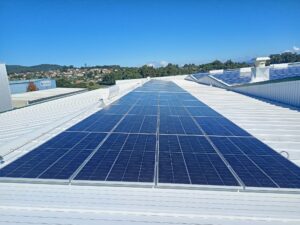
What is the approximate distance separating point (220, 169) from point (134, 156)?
92.8 inches

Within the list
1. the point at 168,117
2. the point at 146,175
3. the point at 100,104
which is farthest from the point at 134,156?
the point at 100,104

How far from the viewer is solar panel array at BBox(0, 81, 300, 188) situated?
6008 mm

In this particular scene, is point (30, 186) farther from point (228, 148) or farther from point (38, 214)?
point (228, 148)

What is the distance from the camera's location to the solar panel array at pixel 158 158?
601 cm

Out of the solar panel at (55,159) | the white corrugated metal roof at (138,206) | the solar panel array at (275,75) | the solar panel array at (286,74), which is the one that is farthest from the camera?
the solar panel array at (275,75)

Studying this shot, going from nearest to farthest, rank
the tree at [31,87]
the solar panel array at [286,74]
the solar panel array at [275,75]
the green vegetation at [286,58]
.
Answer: the solar panel array at [286,74] → the solar panel array at [275,75] → the tree at [31,87] → the green vegetation at [286,58]

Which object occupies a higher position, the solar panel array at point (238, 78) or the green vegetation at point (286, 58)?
the green vegetation at point (286, 58)

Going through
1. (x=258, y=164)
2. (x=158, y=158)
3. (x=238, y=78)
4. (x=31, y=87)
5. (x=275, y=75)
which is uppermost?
(x=275, y=75)

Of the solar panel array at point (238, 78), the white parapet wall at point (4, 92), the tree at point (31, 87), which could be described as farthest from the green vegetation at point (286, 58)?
the white parapet wall at point (4, 92)

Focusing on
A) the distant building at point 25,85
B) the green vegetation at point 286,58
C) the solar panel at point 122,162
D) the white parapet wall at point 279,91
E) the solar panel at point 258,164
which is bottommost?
the solar panel at point 258,164

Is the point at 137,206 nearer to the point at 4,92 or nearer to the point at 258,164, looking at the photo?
the point at 258,164

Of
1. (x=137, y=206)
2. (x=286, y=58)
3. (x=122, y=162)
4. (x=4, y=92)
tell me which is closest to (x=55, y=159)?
(x=122, y=162)

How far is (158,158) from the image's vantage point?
7047mm

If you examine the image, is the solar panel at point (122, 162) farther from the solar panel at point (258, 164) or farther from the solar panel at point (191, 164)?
the solar panel at point (258, 164)
